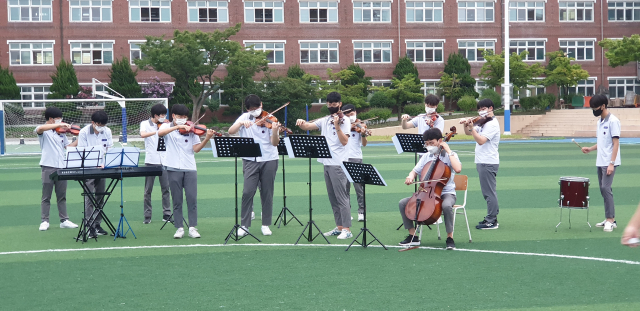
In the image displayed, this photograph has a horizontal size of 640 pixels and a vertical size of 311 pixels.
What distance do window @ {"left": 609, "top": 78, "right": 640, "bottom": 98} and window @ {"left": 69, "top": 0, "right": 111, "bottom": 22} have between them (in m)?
41.2

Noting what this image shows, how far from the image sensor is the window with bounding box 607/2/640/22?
59.1 m

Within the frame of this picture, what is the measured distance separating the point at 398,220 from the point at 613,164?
3.60 meters

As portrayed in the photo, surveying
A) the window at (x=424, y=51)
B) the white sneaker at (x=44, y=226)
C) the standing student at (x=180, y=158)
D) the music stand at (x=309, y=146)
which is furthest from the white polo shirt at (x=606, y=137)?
the window at (x=424, y=51)

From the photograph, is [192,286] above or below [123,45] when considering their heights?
below

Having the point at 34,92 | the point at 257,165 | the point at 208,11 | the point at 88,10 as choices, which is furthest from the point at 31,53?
the point at 257,165

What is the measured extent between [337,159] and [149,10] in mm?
46666

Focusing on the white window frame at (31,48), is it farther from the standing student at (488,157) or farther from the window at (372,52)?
the standing student at (488,157)

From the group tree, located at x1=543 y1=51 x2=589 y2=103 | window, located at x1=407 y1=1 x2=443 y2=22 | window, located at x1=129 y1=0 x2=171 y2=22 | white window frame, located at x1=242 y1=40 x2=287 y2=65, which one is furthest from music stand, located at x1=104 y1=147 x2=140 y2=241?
window, located at x1=407 y1=1 x2=443 y2=22

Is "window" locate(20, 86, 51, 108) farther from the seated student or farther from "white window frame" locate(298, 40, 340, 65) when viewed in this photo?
the seated student

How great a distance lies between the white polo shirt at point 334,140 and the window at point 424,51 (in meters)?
47.9

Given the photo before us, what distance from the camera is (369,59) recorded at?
187ft

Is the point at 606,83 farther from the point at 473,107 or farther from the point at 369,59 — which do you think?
the point at 369,59

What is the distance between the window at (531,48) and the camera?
58.3 meters

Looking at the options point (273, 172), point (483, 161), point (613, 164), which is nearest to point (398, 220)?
point (483, 161)
